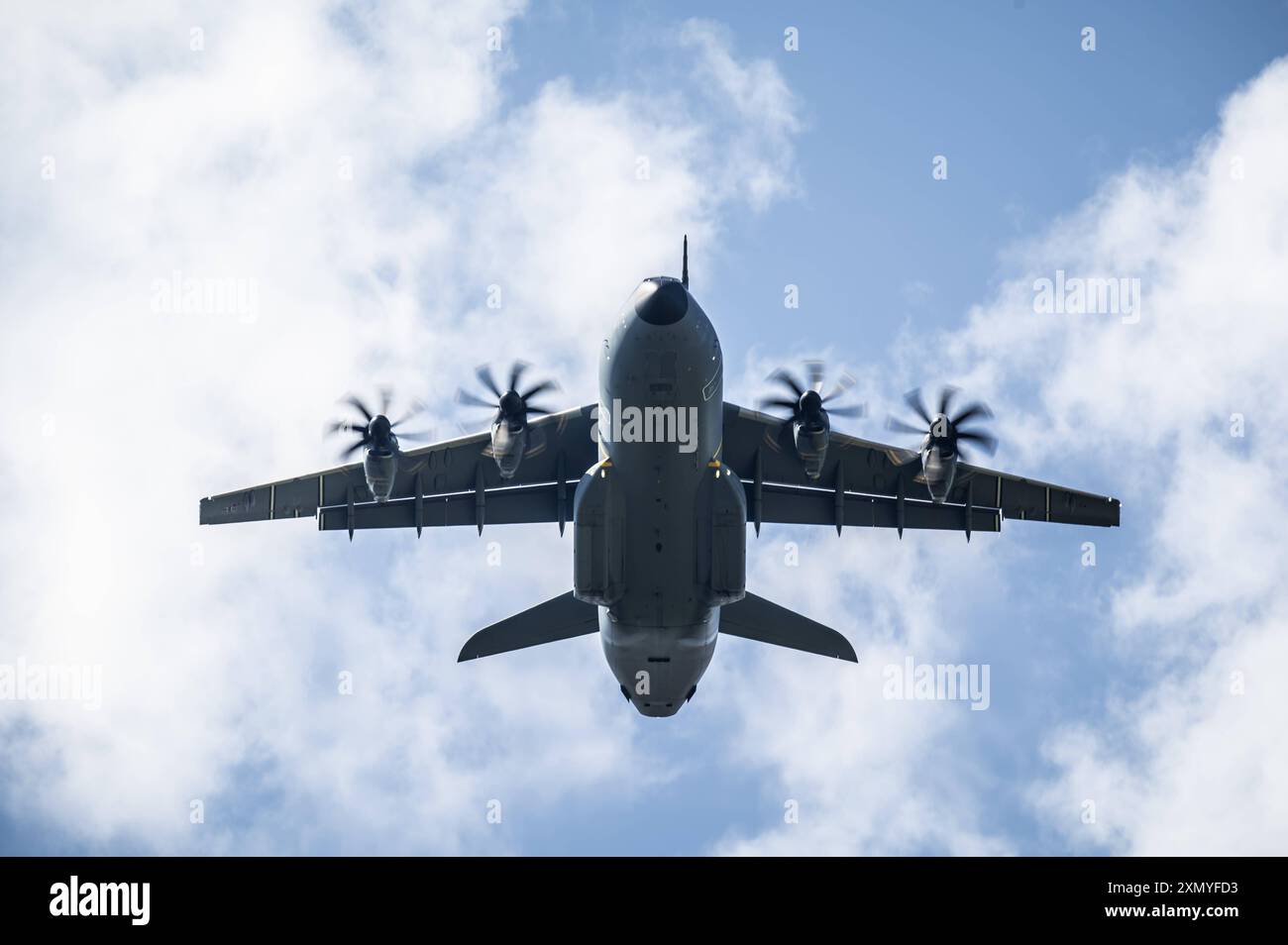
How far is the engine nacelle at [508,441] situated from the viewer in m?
22.2

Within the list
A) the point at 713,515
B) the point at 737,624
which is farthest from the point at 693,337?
the point at 737,624

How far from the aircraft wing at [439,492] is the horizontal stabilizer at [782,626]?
4.27 meters

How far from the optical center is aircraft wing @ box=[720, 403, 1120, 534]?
25.6m

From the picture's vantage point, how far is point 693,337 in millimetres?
19234

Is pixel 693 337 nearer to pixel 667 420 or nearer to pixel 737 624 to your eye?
pixel 667 420

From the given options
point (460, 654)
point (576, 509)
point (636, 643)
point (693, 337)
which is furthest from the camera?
point (460, 654)

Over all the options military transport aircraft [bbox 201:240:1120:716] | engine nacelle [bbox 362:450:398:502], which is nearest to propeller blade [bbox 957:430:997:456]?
military transport aircraft [bbox 201:240:1120:716]

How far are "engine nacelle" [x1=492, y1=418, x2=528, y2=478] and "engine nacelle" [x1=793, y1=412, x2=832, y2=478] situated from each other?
4.99 meters

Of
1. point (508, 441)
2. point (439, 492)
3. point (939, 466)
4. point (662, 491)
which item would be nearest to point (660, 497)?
point (662, 491)

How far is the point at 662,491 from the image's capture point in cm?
2064

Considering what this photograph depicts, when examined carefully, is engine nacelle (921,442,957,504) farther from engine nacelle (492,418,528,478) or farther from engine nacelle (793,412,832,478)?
engine nacelle (492,418,528,478)

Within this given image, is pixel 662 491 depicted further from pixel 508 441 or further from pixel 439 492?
pixel 439 492
